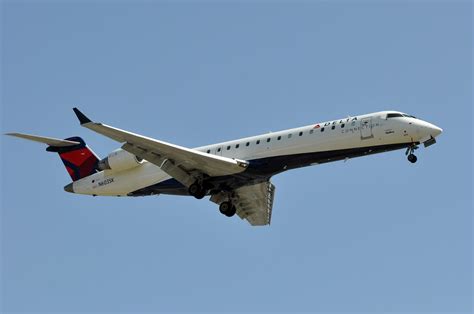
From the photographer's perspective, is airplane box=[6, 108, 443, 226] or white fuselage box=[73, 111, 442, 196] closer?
white fuselage box=[73, 111, 442, 196]

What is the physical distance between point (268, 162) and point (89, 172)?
24.4 feet

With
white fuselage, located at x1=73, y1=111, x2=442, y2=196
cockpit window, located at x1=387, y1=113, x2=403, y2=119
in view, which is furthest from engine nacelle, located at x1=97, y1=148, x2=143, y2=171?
cockpit window, located at x1=387, y1=113, x2=403, y2=119

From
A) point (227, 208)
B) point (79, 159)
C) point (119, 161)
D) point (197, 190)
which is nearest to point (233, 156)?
point (197, 190)

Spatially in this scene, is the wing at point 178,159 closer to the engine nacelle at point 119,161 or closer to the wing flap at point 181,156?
the wing flap at point 181,156

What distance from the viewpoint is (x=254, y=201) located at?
31.2 m

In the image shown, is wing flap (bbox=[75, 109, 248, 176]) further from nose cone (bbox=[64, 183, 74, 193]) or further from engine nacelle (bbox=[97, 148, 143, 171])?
nose cone (bbox=[64, 183, 74, 193])

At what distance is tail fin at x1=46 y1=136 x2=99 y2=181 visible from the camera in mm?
31203

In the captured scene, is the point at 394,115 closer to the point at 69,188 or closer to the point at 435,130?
the point at 435,130

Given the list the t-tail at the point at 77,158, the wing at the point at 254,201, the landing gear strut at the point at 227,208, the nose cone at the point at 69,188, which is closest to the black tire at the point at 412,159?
the wing at the point at 254,201

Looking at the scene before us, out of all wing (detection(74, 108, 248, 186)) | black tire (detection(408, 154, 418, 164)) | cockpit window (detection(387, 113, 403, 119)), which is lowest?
black tire (detection(408, 154, 418, 164))

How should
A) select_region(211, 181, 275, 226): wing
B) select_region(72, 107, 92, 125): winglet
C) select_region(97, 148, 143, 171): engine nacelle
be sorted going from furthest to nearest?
select_region(211, 181, 275, 226): wing, select_region(97, 148, 143, 171): engine nacelle, select_region(72, 107, 92, 125): winglet

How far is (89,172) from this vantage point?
31.1 meters

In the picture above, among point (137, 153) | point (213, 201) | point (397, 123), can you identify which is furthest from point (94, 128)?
point (397, 123)

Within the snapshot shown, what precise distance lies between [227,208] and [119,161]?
4.22 m
